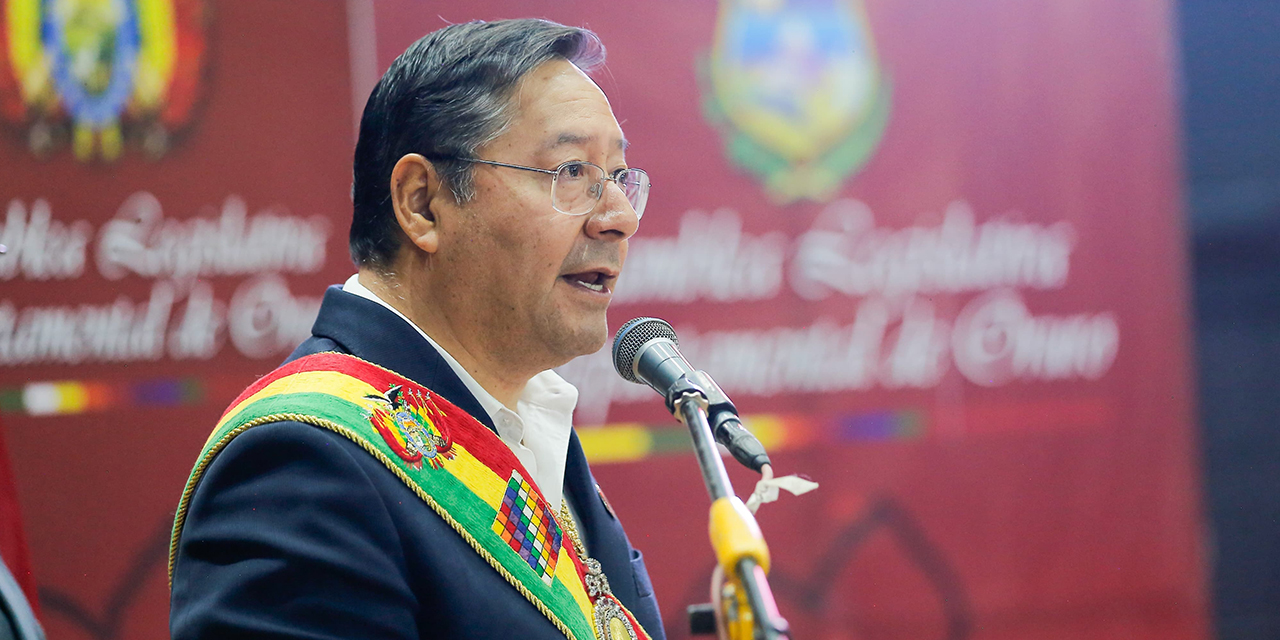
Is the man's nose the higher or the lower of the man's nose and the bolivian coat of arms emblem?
the higher

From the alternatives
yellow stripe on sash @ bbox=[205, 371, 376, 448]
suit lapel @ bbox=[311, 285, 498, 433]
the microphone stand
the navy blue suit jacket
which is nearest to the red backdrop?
suit lapel @ bbox=[311, 285, 498, 433]

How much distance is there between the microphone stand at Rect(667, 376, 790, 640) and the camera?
0.69 m

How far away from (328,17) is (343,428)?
1.71 metres

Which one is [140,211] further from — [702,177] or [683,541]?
[683,541]

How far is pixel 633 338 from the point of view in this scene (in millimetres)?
1093

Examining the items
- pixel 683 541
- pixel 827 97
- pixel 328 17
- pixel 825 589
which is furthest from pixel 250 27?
pixel 825 589

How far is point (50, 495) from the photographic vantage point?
2.29 metres

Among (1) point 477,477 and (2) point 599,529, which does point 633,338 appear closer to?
(1) point 477,477

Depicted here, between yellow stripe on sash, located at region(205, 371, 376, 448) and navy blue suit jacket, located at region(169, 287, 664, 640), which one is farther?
yellow stripe on sash, located at region(205, 371, 376, 448)

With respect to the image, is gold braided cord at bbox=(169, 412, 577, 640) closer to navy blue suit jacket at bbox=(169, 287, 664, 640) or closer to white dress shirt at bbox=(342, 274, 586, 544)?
navy blue suit jacket at bbox=(169, 287, 664, 640)

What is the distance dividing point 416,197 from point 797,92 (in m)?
1.64

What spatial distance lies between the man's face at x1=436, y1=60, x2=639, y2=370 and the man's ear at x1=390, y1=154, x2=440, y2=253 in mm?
21

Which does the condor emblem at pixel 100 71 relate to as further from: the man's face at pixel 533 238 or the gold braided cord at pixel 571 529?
the gold braided cord at pixel 571 529

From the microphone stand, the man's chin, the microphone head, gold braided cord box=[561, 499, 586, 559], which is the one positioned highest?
the man's chin
